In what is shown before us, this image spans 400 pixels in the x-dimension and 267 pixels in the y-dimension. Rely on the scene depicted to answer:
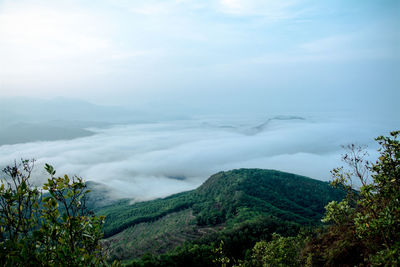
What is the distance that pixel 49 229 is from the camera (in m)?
4.40

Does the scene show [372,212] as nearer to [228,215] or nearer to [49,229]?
[49,229]

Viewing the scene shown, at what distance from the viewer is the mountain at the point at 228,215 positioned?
183 ft

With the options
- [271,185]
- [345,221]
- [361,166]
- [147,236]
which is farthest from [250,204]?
[361,166]

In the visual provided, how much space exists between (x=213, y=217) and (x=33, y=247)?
242ft

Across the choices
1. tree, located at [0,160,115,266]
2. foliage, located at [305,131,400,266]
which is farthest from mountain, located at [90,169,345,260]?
tree, located at [0,160,115,266]

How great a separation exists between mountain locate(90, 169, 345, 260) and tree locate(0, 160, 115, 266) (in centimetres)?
5010

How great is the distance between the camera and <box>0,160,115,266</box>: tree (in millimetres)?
3982

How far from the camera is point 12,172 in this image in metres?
4.71

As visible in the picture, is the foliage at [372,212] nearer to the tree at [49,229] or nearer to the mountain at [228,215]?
the tree at [49,229]

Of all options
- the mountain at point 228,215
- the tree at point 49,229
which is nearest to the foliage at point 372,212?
the tree at point 49,229

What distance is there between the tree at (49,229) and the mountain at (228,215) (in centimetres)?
5010

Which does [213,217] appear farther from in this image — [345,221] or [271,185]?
[345,221]

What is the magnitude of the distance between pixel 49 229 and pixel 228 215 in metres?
74.9

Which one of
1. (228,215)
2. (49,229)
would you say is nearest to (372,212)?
(49,229)
